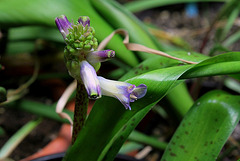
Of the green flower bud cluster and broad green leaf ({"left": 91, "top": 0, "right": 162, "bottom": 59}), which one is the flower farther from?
broad green leaf ({"left": 91, "top": 0, "right": 162, "bottom": 59})

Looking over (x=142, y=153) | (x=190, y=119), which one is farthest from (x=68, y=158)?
(x=142, y=153)

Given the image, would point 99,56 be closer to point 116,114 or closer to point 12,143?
point 116,114

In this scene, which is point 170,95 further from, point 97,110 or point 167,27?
point 167,27

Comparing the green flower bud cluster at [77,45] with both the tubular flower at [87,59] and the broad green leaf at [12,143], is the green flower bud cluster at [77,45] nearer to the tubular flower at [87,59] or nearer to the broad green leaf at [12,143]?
the tubular flower at [87,59]

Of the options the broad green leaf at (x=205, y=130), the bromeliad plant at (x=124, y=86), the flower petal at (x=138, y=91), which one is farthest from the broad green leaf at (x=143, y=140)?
the flower petal at (x=138, y=91)

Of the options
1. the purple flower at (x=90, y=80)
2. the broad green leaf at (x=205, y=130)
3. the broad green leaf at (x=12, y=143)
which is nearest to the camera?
the purple flower at (x=90, y=80)

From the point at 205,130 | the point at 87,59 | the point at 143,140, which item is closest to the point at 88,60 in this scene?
the point at 87,59
